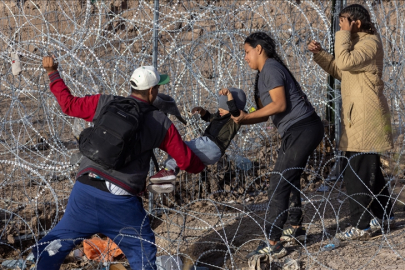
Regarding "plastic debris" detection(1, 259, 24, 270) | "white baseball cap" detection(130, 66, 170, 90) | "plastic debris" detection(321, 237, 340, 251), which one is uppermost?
"white baseball cap" detection(130, 66, 170, 90)

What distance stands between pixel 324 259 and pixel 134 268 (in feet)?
4.76

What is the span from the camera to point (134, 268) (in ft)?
10.4

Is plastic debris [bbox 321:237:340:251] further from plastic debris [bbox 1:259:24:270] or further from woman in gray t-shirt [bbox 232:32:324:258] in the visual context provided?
plastic debris [bbox 1:259:24:270]

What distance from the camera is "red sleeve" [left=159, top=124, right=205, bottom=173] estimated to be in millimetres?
3137

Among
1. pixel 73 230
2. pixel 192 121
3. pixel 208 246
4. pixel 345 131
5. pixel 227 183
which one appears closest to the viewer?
pixel 73 230

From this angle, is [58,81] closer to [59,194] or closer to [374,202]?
[59,194]

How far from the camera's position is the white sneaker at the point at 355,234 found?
410 centimetres

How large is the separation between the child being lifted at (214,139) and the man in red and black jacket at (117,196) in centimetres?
12

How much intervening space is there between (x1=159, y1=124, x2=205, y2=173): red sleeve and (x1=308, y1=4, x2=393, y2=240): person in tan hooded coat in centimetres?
138

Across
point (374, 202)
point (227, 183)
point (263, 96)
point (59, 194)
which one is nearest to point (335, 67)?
point (263, 96)

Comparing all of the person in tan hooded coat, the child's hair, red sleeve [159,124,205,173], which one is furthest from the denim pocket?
the child's hair

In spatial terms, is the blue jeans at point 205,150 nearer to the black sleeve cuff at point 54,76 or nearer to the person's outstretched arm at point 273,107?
the person's outstretched arm at point 273,107

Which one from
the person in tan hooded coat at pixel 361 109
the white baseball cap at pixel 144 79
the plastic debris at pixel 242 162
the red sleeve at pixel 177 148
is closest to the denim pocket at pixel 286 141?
the person in tan hooded coat at pixel 361 109

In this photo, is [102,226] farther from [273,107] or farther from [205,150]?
[273,107]
